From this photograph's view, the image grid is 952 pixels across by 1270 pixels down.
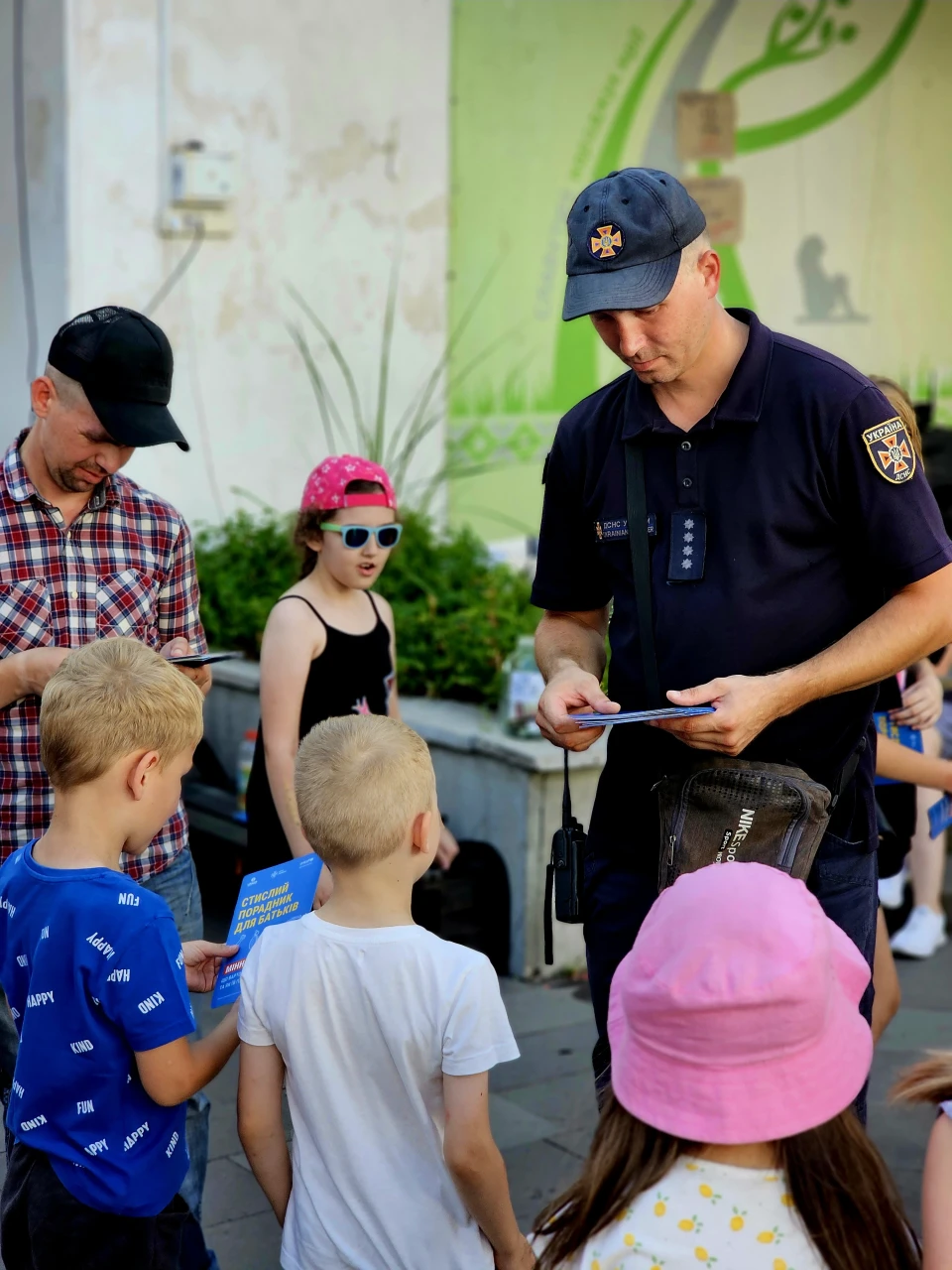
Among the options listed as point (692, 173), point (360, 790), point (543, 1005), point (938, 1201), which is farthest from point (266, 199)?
point (938, 1201)

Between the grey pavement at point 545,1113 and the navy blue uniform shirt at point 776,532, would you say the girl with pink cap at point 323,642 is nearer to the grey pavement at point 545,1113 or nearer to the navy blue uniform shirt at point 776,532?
the grey pavement at point 545,1113

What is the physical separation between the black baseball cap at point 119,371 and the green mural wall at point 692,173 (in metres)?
5.10

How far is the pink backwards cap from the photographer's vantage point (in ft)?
13.4

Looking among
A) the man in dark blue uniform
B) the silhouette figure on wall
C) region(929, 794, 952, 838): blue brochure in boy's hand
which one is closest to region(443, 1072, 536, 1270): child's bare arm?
the man in dark blue uniform

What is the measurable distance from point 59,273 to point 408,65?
2152mm

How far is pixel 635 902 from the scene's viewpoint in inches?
107

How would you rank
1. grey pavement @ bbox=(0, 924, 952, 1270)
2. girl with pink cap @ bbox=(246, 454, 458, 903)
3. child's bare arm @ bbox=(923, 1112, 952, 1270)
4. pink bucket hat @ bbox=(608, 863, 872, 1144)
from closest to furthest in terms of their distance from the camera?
pink bucket hat @ bbox=(608, 863, 872, 1144), child's bare arm @ bbox=(923, 1112, 952, 1270), grey pavement @ bbox=(0, 924, 952, 1270), girl with pink cap @ bbox=(246, 454, 458, 903)

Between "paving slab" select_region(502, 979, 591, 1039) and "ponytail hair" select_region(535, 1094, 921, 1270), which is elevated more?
"ponytail hair" select_region(535, 1094, 921, 1270)

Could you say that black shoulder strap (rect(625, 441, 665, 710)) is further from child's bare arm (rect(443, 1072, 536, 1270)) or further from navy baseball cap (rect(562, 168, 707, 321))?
child's bare arm (rect(443, 1072, 536, 1270))

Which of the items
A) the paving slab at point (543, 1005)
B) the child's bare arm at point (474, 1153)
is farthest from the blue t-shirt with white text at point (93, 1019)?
the paving slab at point (543, 1005)

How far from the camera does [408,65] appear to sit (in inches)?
300

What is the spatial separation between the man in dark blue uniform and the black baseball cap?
93cm

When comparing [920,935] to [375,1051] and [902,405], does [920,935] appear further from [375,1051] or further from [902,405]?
[375,1051]

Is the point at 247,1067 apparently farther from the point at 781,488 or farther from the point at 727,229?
the point at 727,229
